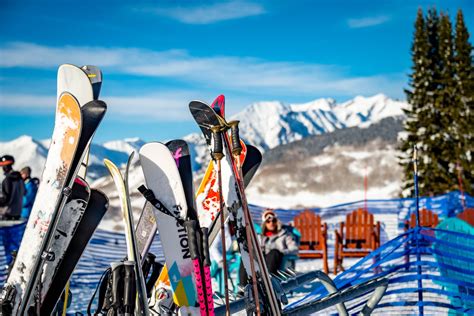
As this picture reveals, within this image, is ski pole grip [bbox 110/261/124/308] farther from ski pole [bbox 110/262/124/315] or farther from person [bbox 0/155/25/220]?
person [bbox 0/155/25/220]

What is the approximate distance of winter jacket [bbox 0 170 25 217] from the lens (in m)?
10.4

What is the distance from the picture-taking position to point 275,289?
13.4 feet

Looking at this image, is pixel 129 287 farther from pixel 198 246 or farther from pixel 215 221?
pixel 215 221

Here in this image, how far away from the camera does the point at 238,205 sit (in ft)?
13.5

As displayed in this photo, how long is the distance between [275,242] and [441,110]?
2810 centimetres

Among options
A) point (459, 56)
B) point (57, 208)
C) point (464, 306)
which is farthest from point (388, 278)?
point (459, 56)

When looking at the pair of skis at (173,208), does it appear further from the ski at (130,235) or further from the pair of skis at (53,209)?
the pair of skis at (53,209)

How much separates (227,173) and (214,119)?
506 mm

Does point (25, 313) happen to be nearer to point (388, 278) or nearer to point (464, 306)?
point (388, 278)

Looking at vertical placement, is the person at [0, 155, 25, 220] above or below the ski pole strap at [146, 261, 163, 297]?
above

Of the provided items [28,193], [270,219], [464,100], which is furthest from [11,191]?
[464,100]

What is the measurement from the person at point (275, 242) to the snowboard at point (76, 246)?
3747mm

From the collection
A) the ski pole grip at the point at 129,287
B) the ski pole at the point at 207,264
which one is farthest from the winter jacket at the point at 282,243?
the ski pole grip at the point at 129,287

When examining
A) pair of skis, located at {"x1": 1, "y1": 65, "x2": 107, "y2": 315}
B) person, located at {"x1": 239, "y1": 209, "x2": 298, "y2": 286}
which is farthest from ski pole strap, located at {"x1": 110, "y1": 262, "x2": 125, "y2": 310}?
person, located at {"x1": 239, "y1": 209, "x2": 298, "y2": 286}
